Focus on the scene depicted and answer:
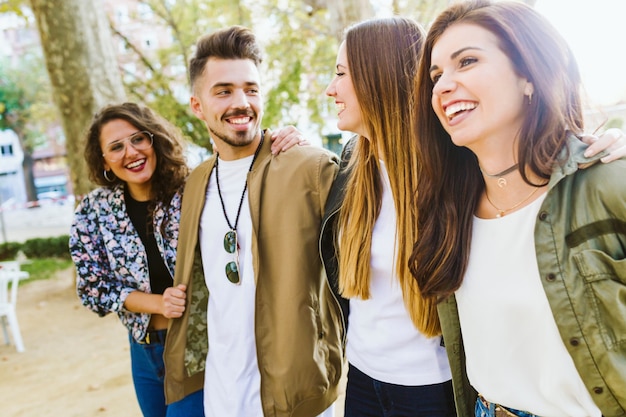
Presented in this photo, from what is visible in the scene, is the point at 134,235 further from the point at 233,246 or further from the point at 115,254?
the point at 233,246

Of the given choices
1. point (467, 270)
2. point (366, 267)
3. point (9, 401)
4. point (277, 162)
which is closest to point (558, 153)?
point (467, 270)

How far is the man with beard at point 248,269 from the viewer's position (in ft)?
7.30

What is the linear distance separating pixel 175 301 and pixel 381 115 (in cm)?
136

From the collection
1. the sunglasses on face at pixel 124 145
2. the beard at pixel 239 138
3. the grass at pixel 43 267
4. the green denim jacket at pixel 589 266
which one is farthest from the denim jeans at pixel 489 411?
the grass at pixel 43 267

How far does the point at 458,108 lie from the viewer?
1511 millimetres

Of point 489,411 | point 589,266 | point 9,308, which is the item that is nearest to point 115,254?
point 489,411

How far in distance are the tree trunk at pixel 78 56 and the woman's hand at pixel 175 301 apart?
198 inches

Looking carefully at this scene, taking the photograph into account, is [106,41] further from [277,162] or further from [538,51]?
[538,51]

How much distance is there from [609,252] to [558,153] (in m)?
0.31

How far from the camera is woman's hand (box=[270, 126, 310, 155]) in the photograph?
97.7 inches

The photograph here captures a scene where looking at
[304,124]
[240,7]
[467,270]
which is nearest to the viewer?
[467,270]

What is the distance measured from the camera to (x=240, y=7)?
11836 millimetres

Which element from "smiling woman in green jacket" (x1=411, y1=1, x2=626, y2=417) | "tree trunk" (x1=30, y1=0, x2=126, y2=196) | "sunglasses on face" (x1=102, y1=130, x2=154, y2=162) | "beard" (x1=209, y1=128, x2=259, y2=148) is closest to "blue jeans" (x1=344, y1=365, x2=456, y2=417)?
"smiling woman in green jacket" (x1=411, y1=1, x2=626, y2=417)

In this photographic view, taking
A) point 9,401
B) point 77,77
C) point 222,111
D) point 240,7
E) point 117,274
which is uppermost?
point 240,7
